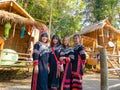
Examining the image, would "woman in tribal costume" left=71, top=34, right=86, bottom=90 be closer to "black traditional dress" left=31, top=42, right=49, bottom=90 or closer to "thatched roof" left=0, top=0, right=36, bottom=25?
"black traditional dress" left=31, top=42, right=49, bottom=90

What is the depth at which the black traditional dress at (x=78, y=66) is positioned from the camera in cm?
557

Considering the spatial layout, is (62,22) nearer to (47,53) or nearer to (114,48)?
(114,48)

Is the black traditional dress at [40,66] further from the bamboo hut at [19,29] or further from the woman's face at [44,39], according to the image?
the bamboo hut at [19,29]

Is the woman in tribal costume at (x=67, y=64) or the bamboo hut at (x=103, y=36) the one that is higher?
the bamboo hut at (x=103, y=36)

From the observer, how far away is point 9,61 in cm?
941

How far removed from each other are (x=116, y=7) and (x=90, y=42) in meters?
11.9

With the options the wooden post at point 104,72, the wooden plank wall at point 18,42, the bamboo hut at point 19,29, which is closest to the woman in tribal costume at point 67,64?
the wooden post at point 104,72

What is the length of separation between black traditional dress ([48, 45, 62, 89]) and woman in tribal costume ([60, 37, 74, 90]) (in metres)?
0.15

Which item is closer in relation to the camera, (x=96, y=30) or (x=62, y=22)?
(x=96, y=30)

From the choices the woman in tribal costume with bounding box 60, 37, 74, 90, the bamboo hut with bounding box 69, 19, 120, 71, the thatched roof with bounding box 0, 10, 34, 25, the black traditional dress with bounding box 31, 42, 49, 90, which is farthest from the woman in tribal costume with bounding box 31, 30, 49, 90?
the bamboo hut with bounding box 69, 19, 120, 71

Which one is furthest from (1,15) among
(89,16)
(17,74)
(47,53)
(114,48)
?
(89,16)

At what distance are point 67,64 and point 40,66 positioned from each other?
2.37ft

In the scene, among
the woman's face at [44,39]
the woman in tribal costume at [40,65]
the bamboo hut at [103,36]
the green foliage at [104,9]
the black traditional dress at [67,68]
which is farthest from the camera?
the green foliage at [104,9]

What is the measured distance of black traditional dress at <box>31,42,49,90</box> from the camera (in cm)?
507
